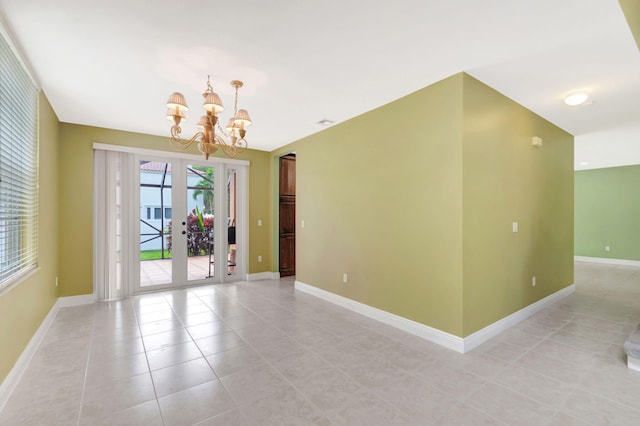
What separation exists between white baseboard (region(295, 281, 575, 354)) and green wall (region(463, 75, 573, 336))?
9 cm

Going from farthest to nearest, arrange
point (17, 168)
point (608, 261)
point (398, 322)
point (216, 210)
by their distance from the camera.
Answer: point (608, 261), point (216, 210), point (398, 322), point (17, 168)

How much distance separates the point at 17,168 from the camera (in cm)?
255

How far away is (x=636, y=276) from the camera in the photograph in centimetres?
604

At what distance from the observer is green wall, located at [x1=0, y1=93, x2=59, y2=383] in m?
2.24

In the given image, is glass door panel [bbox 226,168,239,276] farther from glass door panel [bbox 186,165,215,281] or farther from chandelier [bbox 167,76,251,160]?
chandelier [bbox 167,76,251,160]

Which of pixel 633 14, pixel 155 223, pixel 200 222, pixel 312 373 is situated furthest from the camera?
pixel 200 222

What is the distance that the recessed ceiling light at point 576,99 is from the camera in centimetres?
323

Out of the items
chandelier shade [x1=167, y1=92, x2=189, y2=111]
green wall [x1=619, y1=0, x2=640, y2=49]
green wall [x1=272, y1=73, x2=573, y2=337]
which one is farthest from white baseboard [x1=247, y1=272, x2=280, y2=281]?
green wall [x1=619, y1=0, x2=640, y2=49]

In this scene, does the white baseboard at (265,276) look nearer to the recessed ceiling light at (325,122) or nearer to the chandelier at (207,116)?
the recessed ceiling light at (325,122)

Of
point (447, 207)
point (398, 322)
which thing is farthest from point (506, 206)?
point (398, 322)

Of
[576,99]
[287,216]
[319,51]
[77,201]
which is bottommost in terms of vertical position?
[287,216]

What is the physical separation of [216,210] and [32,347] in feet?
10.6

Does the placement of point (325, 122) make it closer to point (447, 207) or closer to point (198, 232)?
point (447, 207)

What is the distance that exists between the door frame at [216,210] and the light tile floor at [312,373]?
1176 mm
